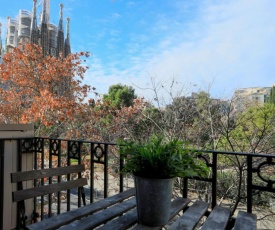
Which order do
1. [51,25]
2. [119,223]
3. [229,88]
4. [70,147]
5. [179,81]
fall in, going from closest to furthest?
[119,223] → [70,147] → [229,88] → [179,81] → [51,25]

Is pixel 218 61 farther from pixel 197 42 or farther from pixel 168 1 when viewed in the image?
pixel 168 1

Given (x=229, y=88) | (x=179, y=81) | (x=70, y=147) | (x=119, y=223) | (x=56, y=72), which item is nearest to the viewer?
(x=119, y=223)

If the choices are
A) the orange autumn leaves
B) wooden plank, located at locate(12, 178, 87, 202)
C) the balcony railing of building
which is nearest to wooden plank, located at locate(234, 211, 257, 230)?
the balcony railing of building

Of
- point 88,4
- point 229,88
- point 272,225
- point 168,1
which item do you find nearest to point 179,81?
point 229,88

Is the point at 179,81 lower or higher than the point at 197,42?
lower

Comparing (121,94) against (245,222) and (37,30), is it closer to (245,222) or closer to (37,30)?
(37,30)

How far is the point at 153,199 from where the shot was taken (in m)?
1.05

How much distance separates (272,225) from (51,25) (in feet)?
51.2

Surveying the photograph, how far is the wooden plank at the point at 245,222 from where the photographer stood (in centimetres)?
111

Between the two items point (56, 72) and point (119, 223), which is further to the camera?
point (56, 72)

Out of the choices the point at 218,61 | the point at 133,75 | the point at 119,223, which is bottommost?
the point at 119,223

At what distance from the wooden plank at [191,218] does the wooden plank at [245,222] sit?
0.63 feet

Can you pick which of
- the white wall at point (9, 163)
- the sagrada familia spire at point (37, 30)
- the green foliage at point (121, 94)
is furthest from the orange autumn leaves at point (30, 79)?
the sagrada familia spire at point (37, 30)

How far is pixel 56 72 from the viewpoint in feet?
18.7
